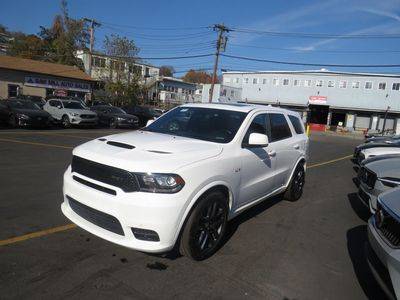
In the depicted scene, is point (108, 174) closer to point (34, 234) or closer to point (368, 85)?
point (34, 234)

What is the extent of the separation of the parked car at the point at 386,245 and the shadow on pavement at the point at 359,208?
→ 9.50 ft

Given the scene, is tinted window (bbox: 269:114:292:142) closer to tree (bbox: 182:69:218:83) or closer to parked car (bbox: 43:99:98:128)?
parked car (bbox: 43:99:98:128)

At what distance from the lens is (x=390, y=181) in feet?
19.7

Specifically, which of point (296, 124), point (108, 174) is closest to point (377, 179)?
point (296, 124)

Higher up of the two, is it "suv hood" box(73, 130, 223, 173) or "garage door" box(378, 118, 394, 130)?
"suv hood" box(73, 130, 223, 173)

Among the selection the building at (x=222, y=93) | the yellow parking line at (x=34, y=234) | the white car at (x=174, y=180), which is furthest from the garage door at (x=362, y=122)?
the yellow parking line at (x=34, y=234)

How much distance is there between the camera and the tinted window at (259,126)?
17.5 ft

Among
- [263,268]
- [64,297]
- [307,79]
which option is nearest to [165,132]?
A: [263,268]

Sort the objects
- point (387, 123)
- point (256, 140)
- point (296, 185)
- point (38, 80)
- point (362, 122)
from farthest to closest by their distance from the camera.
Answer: point (362, 122) < point (387, 123) < point (38, 80) < point (296, 185) < point (256, 140)

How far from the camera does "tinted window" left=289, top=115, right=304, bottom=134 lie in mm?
7289

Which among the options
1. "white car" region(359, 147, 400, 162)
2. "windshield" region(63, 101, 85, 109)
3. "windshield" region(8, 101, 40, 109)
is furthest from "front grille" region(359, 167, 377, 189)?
"windshield" region(63, 101, 85, 109)

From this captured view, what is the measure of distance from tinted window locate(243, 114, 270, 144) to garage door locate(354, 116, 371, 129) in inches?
2236

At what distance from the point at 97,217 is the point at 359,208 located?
18.3 feet

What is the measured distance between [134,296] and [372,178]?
15.0 ft
